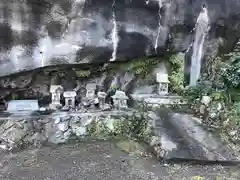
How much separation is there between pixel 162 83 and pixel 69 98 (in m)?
1.60

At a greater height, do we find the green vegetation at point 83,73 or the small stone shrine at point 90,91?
the green vegetation at point 83,73

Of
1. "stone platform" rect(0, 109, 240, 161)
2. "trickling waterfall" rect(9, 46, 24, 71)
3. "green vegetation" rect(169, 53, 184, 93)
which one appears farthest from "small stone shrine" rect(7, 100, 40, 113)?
"green vegetation" rect(169, 53, 184, 93)

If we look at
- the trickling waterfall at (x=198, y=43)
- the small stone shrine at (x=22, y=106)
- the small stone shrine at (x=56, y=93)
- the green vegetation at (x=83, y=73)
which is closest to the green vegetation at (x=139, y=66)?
the green vegetation at (x=83, y=73)

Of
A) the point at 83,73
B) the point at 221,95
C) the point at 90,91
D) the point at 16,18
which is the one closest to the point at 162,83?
the point at 221,95

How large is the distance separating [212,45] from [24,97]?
3.32 metres

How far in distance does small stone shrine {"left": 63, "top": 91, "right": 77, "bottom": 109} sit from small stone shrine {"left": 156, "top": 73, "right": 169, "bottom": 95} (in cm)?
144

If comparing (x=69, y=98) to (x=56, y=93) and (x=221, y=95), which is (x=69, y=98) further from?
(x=221, y=95)

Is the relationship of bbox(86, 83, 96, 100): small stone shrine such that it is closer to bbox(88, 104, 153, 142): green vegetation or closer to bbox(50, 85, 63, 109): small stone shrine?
bbox(50, 85, 63, 109): small stone shrine

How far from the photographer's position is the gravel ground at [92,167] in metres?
4.03

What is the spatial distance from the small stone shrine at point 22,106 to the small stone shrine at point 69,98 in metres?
0.45

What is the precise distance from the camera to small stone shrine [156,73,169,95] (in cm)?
572

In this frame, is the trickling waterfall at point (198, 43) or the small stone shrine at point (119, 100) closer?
the small stone shrine at point (119, 100)

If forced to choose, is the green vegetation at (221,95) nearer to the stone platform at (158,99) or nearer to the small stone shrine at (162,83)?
the stone platform at (158,99)

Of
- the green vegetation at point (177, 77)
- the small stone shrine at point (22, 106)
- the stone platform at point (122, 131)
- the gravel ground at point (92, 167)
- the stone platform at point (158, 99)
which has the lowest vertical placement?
the gravel ground at point (92, 167)
